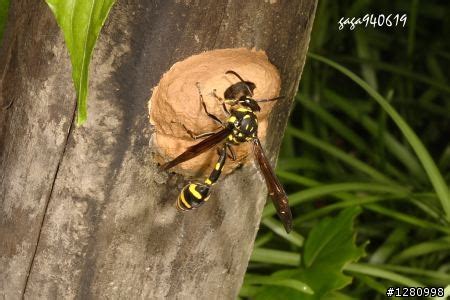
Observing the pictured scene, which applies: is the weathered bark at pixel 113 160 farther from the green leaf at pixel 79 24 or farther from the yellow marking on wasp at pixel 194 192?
the green leaf at pixel 79 24

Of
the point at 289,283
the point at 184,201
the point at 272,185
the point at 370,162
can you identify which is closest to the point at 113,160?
the point at 184,201

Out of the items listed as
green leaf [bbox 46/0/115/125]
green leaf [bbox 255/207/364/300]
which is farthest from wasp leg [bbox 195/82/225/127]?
green leaf [bbox 255/207/364/300]

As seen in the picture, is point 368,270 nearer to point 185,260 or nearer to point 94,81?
point 185,260

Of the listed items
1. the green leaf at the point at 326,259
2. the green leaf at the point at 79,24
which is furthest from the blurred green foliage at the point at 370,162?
the green leaf at the point at 79,24

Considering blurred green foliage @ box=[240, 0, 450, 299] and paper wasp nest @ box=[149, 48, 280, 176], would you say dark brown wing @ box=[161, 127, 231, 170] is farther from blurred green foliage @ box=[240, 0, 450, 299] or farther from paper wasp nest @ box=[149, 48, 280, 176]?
blurred green foliage @ box=[240, 0, 450, 299]

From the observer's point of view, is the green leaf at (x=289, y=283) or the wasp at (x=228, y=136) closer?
the wasp at (x=228, y=136)
